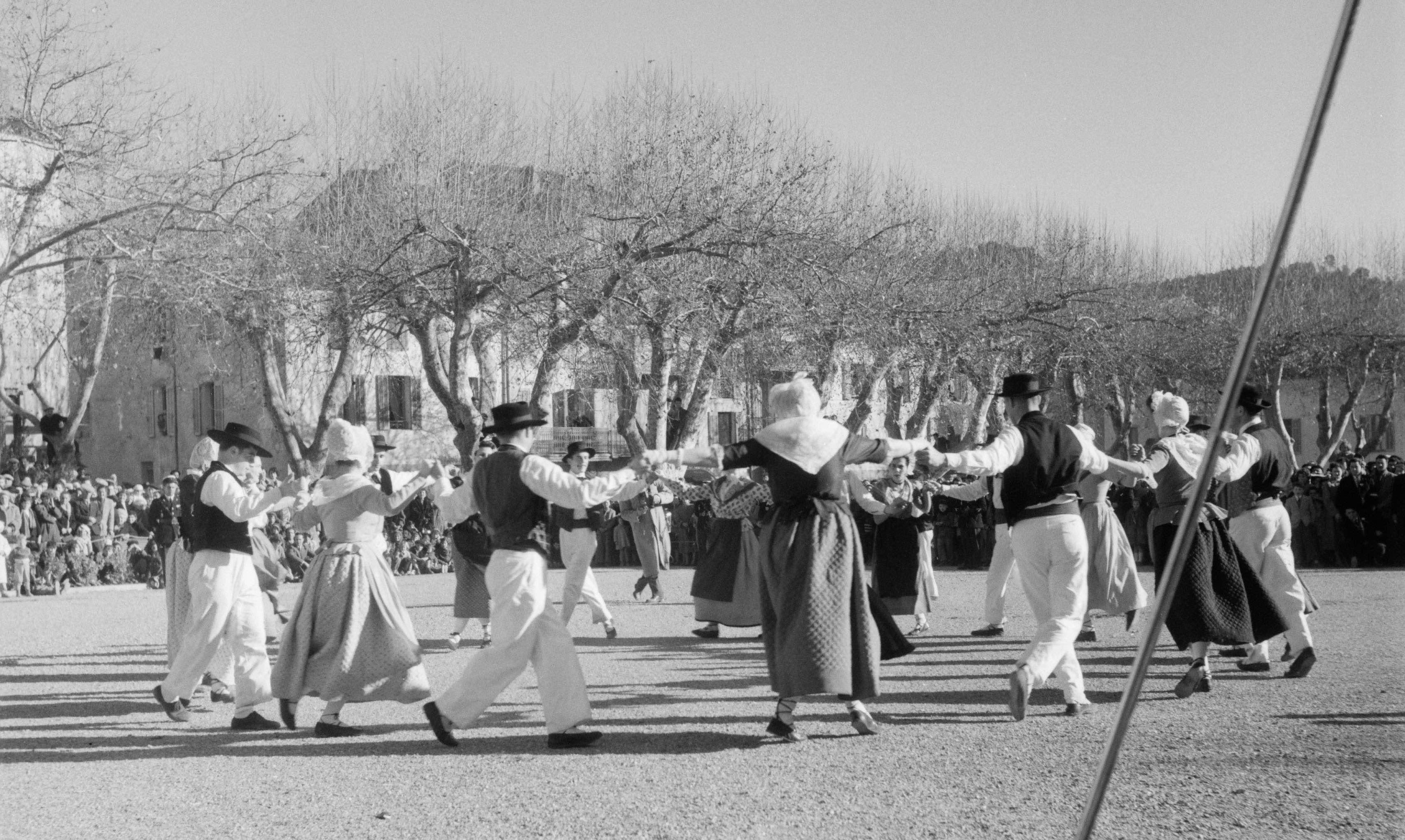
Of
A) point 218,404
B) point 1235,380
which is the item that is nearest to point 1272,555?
point 1235,380

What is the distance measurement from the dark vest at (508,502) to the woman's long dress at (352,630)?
0.55m

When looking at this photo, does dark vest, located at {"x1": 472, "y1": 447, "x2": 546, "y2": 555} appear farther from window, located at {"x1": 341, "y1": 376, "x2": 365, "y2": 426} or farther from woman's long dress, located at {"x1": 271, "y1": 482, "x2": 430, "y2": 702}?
window, located at {"x1": 341, "y1": 376, "x2": 365, "y2": 426}

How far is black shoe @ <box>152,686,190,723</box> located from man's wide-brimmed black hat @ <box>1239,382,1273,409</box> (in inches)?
251

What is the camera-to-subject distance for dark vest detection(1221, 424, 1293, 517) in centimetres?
894

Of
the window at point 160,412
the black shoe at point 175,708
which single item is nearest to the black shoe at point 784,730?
the black shoe at point 175,708

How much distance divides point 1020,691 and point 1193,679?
1472 mm

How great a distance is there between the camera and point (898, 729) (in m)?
7.07

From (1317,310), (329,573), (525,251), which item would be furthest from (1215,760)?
(1317,310)

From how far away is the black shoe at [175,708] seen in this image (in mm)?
7840

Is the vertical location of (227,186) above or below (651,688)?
above

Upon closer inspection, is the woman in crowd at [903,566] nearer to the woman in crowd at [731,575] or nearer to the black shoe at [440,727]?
the woman in crowd at [731,575]

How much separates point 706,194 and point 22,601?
466 inches

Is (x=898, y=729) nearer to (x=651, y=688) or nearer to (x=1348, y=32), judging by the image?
(x=651, y=688)

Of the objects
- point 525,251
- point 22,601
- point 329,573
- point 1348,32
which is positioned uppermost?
point 525,251
